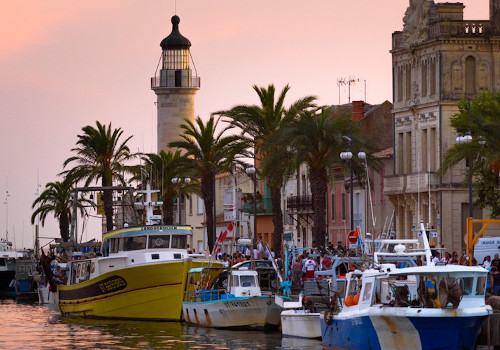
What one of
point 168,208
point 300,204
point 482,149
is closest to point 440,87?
point 482,149

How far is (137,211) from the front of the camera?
211 ft

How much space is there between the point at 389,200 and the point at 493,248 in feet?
87.3

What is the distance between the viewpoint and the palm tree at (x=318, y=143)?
6091cm

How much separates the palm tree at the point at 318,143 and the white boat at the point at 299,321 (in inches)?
724

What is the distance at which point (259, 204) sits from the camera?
9712cm

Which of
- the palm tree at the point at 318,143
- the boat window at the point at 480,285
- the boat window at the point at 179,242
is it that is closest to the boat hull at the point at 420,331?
the boat window at the point at 480,285

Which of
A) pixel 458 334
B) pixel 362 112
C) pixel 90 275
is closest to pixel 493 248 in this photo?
pixel 90 275

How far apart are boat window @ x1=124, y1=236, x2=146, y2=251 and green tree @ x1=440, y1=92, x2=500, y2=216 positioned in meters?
12.3

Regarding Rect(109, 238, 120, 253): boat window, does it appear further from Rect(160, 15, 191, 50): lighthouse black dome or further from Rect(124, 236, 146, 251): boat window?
→ Rect(160, 15, 191, 50): lighthouse black dome

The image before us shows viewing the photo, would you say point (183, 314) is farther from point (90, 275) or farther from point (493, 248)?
point (493, 248)

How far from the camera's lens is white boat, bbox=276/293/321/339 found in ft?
133

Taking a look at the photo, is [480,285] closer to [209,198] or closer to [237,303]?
[237,303]

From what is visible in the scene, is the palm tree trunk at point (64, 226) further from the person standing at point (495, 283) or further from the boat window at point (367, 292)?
the boat window at point (367, 292)

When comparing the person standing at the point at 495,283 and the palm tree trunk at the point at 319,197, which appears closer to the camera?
the person standing at the point at 495,283
